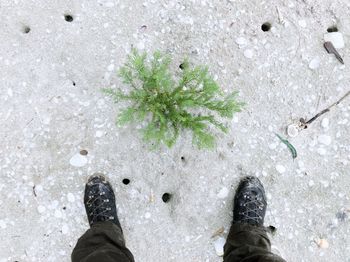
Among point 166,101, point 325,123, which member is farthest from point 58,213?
point 325,123

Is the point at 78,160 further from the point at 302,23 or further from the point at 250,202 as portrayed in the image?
the point at 302,23

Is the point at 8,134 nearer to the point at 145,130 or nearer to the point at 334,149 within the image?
the point at 145,130

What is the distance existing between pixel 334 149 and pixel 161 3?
1.70 m

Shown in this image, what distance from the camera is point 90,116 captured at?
3.12m

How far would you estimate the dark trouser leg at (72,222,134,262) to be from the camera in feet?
8.69

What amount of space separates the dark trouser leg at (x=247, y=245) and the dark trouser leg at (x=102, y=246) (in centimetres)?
67

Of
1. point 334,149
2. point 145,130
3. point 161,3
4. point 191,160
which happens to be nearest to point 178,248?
point 191,160

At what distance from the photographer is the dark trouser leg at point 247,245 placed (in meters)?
2.67

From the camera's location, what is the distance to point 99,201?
9.87 feet

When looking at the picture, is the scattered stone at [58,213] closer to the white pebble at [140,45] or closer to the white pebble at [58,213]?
the white pebble at [58,213]

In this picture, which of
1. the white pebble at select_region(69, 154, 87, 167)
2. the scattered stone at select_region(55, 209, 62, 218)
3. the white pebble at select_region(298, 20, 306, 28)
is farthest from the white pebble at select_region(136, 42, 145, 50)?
the scattered stone at select_region(55, 209, 62, 218)

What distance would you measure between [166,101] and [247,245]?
1.10 m

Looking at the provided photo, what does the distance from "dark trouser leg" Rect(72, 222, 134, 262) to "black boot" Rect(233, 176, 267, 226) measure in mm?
853

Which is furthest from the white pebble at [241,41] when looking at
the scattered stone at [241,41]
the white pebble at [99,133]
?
the white pebble at [99,133]
